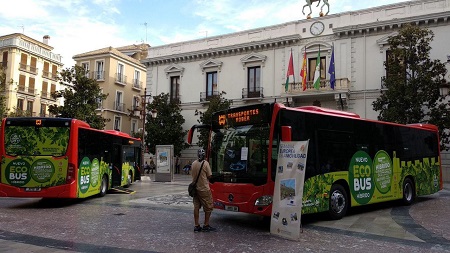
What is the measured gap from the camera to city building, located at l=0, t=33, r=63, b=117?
151 feet

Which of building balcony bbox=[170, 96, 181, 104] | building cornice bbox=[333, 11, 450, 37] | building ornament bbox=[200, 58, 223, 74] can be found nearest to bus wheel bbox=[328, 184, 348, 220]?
building cornice bbox=[333, 11, 450, 37]

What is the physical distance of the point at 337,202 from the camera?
31.5 ft

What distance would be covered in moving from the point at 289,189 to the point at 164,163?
17.3 meters

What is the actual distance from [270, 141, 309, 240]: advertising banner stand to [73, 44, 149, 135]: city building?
3497 cm

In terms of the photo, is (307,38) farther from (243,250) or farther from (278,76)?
(243,250)

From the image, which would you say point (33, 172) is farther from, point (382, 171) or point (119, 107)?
point (119, 107)

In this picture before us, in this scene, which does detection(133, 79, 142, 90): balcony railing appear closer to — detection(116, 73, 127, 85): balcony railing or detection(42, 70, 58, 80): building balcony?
detection(116, 73, 127, 85): balcony railing

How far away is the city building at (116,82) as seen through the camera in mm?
42781

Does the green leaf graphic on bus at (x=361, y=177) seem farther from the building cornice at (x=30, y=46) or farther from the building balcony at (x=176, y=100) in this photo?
the building cornice at (x=30, y=46)

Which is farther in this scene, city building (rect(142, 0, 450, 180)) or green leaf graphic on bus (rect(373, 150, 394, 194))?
city building (rect(142, 0, 450, 180))

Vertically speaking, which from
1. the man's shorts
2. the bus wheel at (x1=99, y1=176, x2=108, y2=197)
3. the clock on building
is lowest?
the bus wheel at (x1=99, y1=176, x2=108, y2=197)

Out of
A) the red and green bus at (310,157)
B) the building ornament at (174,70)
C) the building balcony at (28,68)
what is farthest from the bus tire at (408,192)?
the building balcony at (28,68)

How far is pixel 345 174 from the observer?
9859mm

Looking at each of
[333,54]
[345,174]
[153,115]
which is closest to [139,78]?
[153,115]
